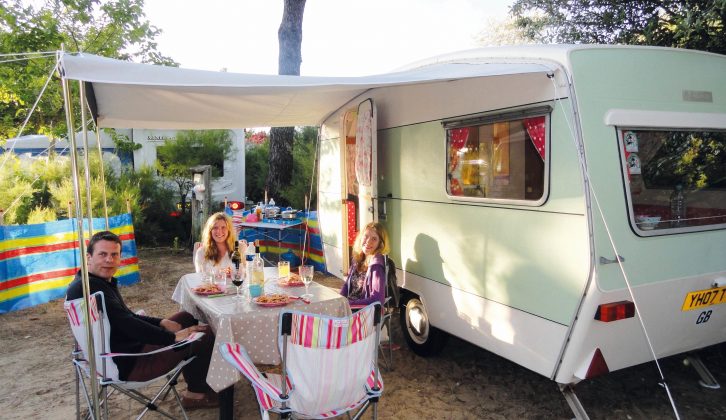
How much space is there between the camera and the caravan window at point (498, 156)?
9.77 ft

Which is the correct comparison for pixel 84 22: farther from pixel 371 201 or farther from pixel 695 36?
pixel 695 36

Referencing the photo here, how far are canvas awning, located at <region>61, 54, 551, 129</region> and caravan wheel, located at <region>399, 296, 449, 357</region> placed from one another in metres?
1.84

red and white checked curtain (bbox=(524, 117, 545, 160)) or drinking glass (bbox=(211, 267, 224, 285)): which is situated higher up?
red and white checked curtain (bbox=(524, 117, 545, 160))

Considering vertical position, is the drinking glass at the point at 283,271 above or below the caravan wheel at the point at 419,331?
above

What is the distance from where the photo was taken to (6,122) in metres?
8.88

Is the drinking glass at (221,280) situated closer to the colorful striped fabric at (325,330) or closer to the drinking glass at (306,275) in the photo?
the drinking glass at (306,275)

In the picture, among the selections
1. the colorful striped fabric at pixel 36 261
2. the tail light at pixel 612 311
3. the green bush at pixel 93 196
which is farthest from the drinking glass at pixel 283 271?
the green bush at pixel 93 196

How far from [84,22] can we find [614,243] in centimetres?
851

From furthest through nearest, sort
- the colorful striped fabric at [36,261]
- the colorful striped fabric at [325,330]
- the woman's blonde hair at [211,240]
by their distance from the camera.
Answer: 1. the colorful striped fabric at [36,261]
2. the woman's blonde hair at [211,240]
3. the colorful striped fabric at [325,330]

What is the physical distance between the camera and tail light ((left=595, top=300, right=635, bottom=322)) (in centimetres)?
265

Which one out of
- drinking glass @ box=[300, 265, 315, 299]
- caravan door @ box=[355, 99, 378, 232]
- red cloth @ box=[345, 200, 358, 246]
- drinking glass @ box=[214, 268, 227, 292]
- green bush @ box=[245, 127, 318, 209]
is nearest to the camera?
drinking glass @ box=[300, 265, 315, 299]

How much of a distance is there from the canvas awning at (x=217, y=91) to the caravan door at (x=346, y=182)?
26cm

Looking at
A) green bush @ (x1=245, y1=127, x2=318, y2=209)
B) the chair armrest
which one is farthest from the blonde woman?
green bush @ (x1=245, y1=127, x2=318, y2=209)

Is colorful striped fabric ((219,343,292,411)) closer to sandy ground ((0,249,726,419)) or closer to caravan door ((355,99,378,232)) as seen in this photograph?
sandy ground ((0,249,726,419))
